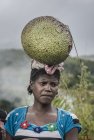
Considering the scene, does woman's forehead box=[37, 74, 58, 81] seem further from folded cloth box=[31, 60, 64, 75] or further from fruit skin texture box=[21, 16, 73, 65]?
fruit skin texture box=[21, 16, 73, 65]

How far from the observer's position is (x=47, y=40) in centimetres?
383

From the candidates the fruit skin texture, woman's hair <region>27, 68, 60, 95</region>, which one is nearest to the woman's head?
woman's hair <region>27, 68, 60, 95</region>

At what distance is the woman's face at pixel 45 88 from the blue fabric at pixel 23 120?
19cm

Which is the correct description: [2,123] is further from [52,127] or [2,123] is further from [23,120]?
[52,127]

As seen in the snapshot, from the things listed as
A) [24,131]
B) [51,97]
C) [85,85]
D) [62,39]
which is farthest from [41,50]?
[85,85]

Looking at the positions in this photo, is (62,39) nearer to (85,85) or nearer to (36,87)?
(36,87)

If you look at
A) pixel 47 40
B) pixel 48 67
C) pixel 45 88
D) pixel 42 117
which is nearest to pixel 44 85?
pixel 45 88

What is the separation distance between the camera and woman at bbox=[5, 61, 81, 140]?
13.0ft

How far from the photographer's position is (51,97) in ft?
13.2

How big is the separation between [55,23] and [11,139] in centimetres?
105

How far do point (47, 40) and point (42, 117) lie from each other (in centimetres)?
69

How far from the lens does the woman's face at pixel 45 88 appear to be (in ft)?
13.1

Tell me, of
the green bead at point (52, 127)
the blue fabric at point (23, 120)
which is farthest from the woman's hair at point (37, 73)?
the green bead at point (52, 127)

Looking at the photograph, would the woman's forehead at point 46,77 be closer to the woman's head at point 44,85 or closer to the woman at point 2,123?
the woman's head at point 44,85
